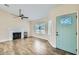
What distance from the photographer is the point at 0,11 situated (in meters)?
2.85

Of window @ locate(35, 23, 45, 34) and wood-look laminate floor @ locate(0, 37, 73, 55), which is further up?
window @ locate(35, 23, 45, 34)

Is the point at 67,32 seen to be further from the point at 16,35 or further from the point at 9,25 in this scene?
the point at 9,25

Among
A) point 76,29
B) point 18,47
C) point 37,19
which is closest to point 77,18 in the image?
point 76,29

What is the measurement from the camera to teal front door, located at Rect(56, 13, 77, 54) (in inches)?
118

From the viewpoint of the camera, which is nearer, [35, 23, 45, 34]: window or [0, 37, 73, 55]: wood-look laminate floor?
[0, 37, 73, 55]: wood-look laminate floor

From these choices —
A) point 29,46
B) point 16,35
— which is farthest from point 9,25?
point 29,46

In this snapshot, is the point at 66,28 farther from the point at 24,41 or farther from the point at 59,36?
the point at 24,41

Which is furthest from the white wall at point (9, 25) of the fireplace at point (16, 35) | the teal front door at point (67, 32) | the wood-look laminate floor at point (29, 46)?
the teal front door at point (67, 32)

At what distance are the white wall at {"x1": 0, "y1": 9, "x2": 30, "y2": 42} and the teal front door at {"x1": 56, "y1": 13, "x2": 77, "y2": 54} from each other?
0.91 meters

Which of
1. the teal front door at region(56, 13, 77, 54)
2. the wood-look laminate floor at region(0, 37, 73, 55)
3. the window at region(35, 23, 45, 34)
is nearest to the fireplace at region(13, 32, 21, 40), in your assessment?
the wood-look laminate floor at region(0, 37, 73, 55)

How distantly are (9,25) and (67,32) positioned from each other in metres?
1.66

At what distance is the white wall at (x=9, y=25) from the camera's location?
123 inches

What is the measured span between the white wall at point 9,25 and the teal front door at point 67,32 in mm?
906

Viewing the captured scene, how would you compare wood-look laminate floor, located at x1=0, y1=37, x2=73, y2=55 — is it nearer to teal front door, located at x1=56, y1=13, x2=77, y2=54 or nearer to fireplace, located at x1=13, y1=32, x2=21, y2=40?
fireplace, located at x1=13, y1=32, x2=21, y2=40
